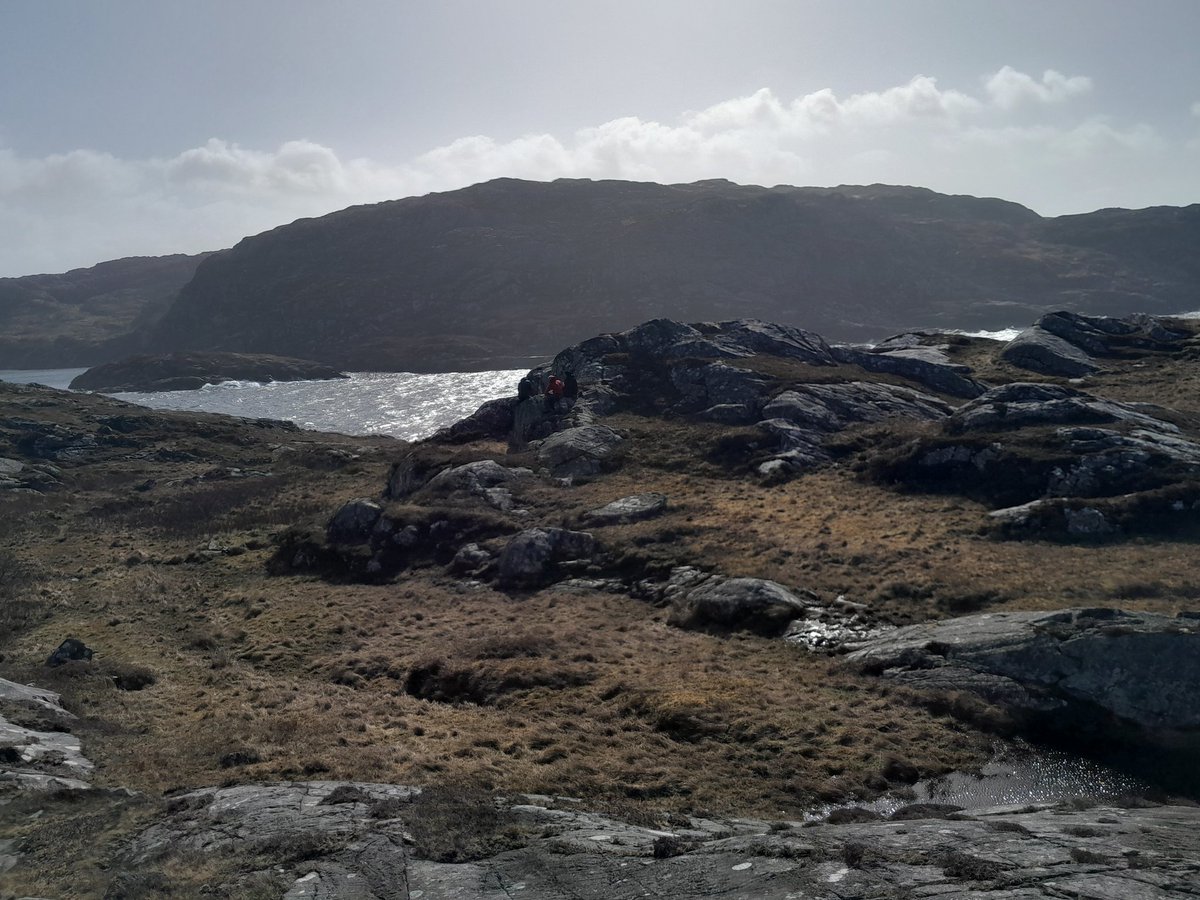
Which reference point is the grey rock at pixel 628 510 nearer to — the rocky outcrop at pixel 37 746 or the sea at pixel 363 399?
the rocky outcrop at pixel 37 746

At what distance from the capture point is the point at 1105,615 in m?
21.0

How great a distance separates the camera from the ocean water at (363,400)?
4547 inches

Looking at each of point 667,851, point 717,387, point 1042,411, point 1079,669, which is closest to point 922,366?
point 717,387

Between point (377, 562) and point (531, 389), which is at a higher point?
point (531, 389)

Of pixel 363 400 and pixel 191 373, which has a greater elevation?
pixel 191 373

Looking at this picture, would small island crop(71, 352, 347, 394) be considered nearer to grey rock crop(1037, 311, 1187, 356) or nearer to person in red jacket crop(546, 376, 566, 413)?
person in red jacket crop(546, 376, 566, 413)

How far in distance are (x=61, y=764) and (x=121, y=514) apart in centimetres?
4505

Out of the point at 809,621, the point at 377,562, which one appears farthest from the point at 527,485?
the point at 809,621

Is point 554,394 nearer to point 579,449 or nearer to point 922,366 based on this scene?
point 579,449

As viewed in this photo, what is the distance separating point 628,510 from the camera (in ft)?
129

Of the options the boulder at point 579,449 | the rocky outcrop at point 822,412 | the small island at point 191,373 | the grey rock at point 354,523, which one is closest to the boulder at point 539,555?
the grey rock at point 354,523

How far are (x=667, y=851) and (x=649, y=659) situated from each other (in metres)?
13.3

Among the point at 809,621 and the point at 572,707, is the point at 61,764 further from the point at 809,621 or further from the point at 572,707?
the point at 809,621

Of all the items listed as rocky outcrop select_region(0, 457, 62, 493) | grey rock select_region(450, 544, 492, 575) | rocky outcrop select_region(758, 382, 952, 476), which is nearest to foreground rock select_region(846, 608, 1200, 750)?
grey rock select_region(450, 544, 492, 575)
